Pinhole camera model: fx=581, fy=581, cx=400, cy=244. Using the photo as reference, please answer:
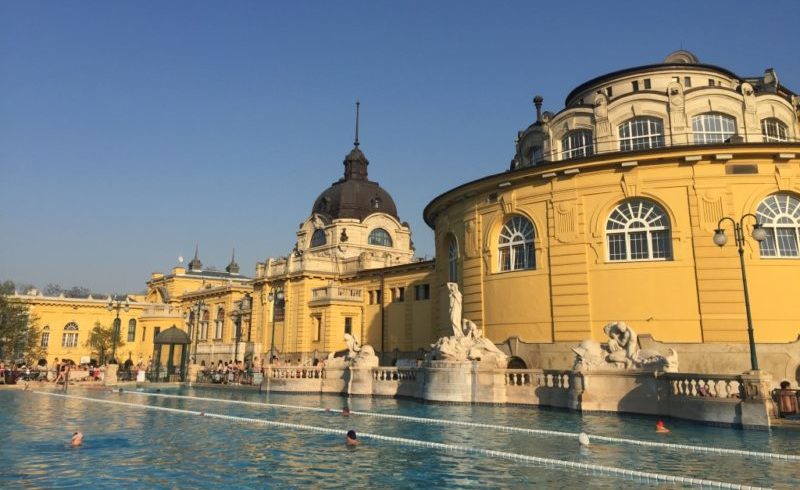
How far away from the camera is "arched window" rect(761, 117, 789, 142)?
28.6 metres

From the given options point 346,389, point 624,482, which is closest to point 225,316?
point 346,389

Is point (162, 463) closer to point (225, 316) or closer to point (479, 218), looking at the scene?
point (479, 218)

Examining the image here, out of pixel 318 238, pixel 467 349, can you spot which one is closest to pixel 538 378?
pixel 467 349

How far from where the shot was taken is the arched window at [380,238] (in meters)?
60.7

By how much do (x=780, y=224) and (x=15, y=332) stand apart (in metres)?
61.7

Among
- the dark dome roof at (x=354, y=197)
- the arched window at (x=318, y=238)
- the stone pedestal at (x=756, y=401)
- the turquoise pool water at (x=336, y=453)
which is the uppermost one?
the dark dome roof at (x=354, y=197)

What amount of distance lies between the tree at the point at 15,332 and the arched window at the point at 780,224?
59.7m

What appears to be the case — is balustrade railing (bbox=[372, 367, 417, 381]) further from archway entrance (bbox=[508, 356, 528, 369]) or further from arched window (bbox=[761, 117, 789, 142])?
arched window (bbox=[761, 117, 789, 142])

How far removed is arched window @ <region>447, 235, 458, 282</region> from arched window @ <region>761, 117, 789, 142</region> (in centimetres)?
1616

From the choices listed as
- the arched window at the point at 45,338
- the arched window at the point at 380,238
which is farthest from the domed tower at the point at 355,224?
the arched window at the point at 45,338

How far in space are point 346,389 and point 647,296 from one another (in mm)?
14031

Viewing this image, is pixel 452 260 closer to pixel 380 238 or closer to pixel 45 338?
pixel 380 238

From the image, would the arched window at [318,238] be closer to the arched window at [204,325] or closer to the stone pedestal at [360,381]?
the arched window at [204,325]

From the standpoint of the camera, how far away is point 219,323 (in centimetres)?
6375
